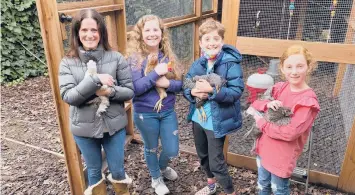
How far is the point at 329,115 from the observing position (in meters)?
2.91

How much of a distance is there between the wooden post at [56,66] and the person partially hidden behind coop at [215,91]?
0.92 metres

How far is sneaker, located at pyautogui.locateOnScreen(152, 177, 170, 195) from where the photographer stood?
2.64 m

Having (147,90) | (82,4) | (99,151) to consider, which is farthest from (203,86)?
(82,4)

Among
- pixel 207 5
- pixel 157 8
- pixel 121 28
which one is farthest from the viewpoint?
pixel 207 5

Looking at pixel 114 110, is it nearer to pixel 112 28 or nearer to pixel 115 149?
pixel 115 149

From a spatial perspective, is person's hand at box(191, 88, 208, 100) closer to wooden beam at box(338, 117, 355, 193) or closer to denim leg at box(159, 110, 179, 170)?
denim leg at box(159, 110, 179, 170)

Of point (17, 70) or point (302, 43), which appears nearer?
point (302, 43)

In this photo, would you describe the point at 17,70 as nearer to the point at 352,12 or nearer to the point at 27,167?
the point at 27,167

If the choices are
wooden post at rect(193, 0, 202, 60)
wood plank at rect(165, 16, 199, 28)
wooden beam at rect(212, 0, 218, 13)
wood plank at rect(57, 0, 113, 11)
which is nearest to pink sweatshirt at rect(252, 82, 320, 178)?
wood plank at rect(57, 0, 113, 11)

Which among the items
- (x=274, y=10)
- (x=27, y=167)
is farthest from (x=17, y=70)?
(x=274, y=10)

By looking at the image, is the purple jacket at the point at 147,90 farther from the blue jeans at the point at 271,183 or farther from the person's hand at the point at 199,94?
the blue jeans at the point at 271,183

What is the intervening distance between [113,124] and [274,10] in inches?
62.6

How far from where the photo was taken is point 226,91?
2070 mm

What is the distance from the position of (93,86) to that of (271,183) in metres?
1.36
